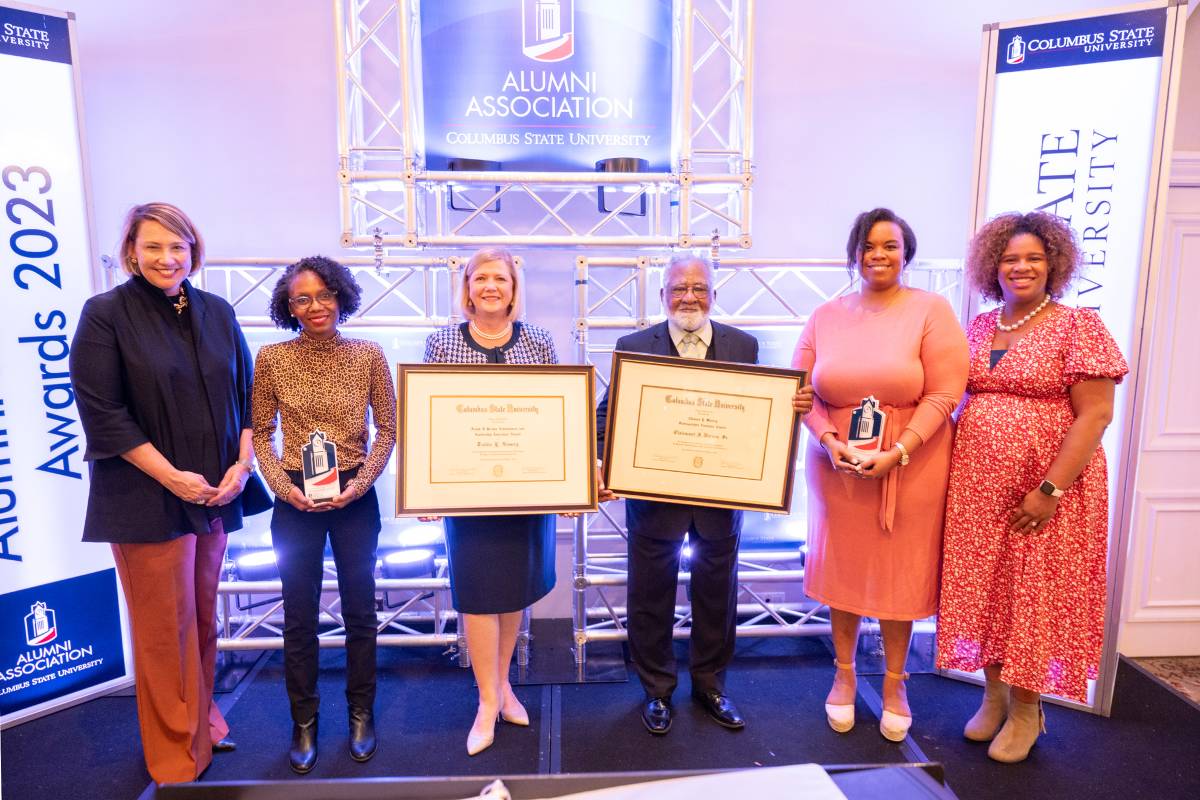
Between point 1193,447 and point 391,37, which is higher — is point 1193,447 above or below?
below

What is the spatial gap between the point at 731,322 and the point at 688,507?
95 cm

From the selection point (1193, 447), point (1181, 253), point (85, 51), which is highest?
point (85, 51)

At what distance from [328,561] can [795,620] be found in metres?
2.52

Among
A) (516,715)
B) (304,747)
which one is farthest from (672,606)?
(304,747)

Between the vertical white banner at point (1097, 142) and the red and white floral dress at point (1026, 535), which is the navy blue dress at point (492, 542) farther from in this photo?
the vertical white banner at point (1097, 142)

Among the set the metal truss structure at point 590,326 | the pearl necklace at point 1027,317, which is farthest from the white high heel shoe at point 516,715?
the pearl necklace at point 1027,317

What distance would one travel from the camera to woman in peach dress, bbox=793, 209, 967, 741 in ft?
7.24

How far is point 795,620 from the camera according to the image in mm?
3408

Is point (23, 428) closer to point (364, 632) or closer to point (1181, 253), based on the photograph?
point (364, 632)

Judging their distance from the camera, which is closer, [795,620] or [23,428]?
[23,428]

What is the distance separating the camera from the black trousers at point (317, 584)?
7.34 ft

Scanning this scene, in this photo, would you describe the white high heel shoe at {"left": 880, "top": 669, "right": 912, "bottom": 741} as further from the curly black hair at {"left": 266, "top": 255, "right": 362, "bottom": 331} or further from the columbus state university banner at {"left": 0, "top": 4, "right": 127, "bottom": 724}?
the columbus state university banner at {"left": 0, "top": 4, "right": 127, "bottom": 724}

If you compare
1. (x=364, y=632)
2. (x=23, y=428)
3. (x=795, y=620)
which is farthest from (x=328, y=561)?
(x=795, y=620)

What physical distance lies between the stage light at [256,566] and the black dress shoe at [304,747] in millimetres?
→ 824
